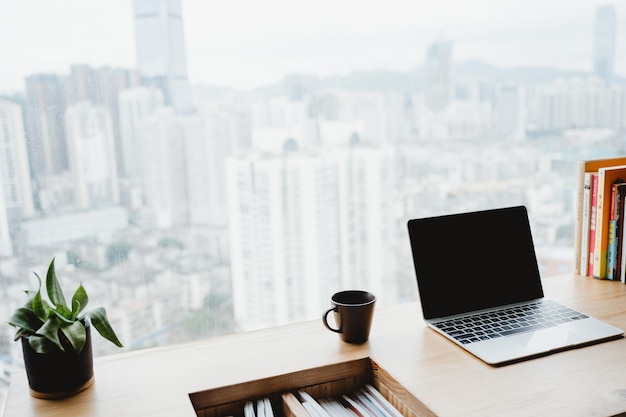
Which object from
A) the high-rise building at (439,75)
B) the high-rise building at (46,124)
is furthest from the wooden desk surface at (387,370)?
the high-rise building at (439,75)

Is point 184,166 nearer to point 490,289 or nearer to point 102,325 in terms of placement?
point 102,325

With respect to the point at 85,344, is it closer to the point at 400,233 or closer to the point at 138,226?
the point at 138,226

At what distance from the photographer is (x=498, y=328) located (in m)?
1.27

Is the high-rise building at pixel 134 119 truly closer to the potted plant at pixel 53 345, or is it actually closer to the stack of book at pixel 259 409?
the potted plant at pixel 53 345

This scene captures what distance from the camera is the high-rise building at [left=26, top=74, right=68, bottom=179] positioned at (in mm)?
1355

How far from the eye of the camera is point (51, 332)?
1030 mm

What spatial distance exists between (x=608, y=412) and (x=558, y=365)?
0.56ft

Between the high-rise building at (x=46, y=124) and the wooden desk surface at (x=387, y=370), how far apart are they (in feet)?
1.61

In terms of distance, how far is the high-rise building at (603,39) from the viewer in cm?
203

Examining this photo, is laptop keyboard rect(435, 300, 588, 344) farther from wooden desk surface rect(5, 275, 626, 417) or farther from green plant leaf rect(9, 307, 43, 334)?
green plant leaf rect(9, 307, 43, 334)

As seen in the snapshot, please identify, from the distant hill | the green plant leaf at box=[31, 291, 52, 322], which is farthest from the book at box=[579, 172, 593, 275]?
the green plant leaf at box=[31, 291, 52, 322]

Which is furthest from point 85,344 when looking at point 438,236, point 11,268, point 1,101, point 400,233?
point 400,233

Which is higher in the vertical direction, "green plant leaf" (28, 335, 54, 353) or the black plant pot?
"green plant leaf" (28, 335, 54, 353)

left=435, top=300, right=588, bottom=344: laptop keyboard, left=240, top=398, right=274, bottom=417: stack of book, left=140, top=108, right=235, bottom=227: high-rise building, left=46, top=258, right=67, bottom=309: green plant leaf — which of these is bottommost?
left=240, top=398, right=274, bottom=417: stack of book
